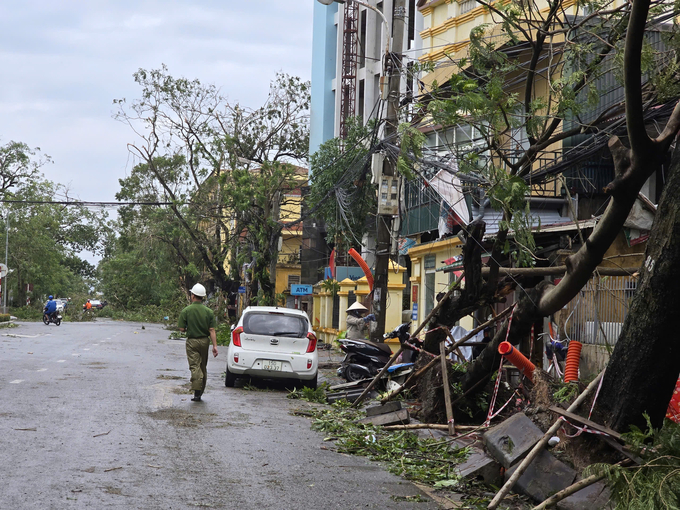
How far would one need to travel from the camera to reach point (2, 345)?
24031 mm

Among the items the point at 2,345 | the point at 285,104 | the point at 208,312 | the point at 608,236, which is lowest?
the point at 2,345

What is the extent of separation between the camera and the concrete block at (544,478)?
6.43 m

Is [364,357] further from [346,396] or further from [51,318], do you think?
[51,318]

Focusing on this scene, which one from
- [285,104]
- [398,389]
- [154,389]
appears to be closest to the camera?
[398,389]

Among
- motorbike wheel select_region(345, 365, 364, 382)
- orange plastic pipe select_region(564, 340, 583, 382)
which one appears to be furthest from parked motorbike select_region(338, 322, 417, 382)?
orange plastic pipe select_region(564, 340, 583, 382)

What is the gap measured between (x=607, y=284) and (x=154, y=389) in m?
7.80

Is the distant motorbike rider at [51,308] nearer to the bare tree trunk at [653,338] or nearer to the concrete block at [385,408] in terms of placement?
the concrete block at [385,408]

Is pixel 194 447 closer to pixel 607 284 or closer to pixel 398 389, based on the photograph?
pixel 398 389

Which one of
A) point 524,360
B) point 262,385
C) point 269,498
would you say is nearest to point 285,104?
point 262,385

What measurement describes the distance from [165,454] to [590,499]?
13.1 ft

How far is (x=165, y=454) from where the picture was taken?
7633 mm

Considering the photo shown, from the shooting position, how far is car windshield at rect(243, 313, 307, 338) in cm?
1480

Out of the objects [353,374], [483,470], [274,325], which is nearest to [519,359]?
[483,470]

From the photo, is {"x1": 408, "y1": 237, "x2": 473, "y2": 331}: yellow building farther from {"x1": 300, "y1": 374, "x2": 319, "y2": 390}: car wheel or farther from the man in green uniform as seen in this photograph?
the man in green uniform
